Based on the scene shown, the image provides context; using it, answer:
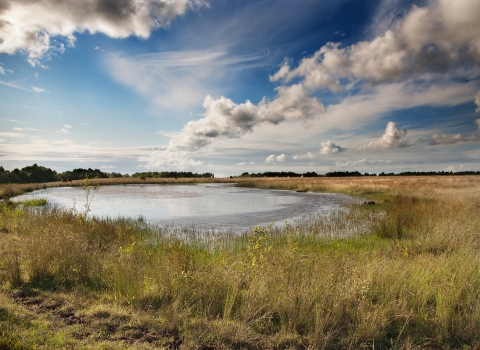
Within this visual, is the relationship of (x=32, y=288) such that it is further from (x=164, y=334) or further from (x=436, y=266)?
(x=436, y=266)

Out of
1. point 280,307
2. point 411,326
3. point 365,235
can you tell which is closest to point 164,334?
point 280,307

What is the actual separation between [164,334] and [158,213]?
1781 centimetres

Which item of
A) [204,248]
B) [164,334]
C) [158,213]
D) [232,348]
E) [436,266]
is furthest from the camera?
[158,213]

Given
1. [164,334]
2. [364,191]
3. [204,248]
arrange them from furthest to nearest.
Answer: [364,191], [204,248], [164,334]

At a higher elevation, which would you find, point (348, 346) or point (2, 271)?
point (2, 271)

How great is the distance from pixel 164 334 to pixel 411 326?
14.5ft

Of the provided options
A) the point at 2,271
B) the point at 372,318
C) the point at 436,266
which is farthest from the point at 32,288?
the point at 436,266

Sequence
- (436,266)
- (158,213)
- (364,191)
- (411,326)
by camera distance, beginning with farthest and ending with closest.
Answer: (364,191)
(158,213)
(436,266)
(411,326)

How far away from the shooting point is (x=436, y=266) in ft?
23.7

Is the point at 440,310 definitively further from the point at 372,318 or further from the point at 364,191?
the point at 364,191

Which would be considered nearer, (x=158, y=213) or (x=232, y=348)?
(x=232, y=348)

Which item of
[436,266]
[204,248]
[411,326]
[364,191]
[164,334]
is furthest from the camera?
[364,191]

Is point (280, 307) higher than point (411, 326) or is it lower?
higher

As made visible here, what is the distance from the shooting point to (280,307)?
5418 mm
